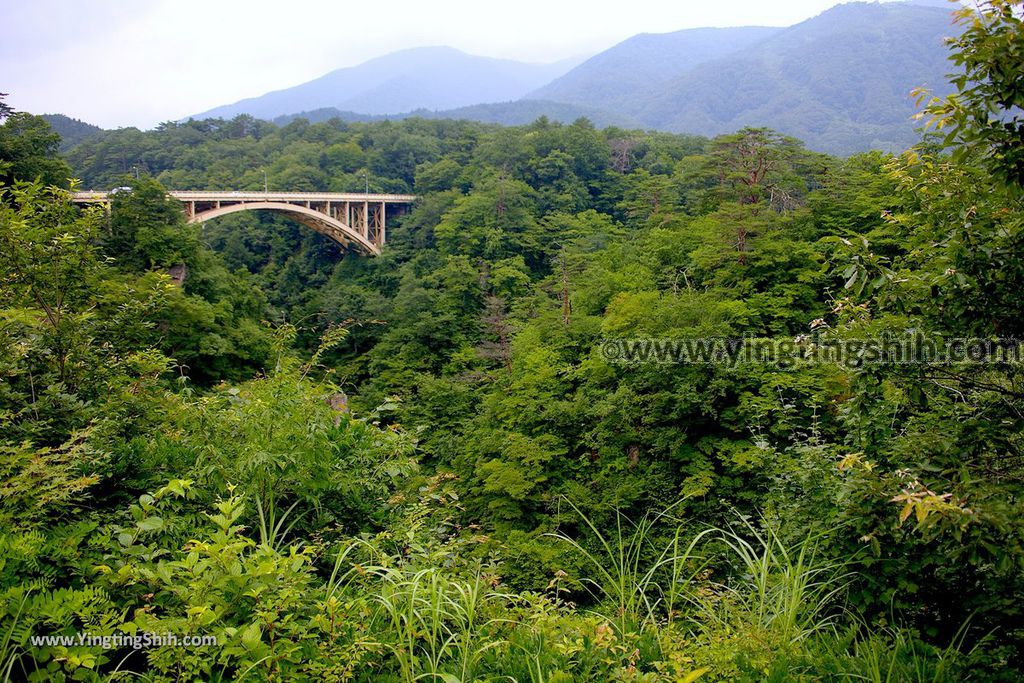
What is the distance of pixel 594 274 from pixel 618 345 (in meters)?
5.50

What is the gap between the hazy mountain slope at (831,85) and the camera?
67062 mm

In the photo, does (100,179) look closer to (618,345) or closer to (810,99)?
(618,345)

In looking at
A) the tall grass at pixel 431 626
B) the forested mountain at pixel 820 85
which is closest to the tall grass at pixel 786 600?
the tall grass at pixel 431 626

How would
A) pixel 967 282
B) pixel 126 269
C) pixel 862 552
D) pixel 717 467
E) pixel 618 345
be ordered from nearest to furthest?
pixel 967 282 → pixel 862 552 → pixel 717 467 → pixel 618 345 → pixel 126 269

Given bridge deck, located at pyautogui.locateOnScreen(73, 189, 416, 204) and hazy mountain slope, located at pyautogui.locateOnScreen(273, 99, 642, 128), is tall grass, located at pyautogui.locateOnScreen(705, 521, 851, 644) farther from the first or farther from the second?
hazy mountain slope, located at pyautogui.locateOnScreen(273, 99, 642, 128)

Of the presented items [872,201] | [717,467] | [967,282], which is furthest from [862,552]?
[872,201]

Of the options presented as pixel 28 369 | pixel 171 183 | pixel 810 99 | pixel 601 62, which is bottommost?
pixel 28 369

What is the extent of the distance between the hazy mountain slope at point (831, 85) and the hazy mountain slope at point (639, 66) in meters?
14.1

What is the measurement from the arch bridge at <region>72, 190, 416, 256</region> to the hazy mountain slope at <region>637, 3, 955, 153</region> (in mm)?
43689

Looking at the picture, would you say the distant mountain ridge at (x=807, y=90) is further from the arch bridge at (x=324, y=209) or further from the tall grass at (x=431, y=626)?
the tall grass at (x=431, y=626)

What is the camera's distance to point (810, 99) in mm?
80062

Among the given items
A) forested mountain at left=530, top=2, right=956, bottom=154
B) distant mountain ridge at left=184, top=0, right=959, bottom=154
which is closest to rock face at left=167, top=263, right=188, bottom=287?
distant mountain ridge at left=184, top=0, right=959, bottom=154

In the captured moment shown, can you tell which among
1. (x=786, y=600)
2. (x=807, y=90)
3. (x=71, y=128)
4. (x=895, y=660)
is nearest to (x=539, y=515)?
(x=786, y=600)

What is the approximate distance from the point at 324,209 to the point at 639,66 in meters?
151
